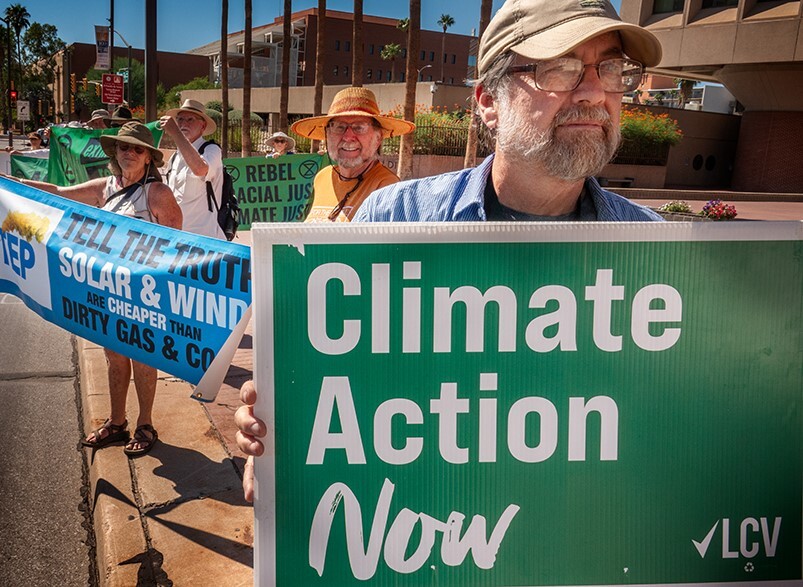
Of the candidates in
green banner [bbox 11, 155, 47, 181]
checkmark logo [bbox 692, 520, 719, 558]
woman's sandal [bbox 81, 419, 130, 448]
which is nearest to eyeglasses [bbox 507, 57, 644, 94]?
checkmark logo [bbox 692, 520, 719, 558]

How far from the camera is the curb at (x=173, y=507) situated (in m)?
3.15

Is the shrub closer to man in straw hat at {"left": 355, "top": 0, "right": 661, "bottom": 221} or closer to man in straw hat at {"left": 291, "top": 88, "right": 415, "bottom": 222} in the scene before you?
man in straw hat at {"left": 291, "top": 88, "right": 415, "bottom": 222}

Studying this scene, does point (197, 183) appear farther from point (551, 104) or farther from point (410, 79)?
point (410, 79)

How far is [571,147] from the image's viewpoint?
1891 mm

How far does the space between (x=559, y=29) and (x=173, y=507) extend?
284cm

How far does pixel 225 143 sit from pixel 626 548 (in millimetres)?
34267

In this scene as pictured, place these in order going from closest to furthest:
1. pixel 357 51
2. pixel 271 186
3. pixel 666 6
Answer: pixel 271 186 → pixel 357 51 → pixel 666 6

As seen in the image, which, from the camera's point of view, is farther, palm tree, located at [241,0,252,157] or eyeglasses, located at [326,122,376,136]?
palm tree, located at [241,0,252,157]

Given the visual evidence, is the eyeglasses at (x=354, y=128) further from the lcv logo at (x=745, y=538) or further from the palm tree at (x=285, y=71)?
the palm tree at (x=285, y=71)

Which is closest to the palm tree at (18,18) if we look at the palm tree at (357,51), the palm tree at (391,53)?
the palm tree at (391,53)

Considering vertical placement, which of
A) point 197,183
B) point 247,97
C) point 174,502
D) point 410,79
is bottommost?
point 174,502

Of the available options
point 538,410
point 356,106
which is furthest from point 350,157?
point 538,410

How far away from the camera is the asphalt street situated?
345cm

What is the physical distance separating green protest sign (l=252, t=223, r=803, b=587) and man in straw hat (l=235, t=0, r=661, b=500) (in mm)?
209
